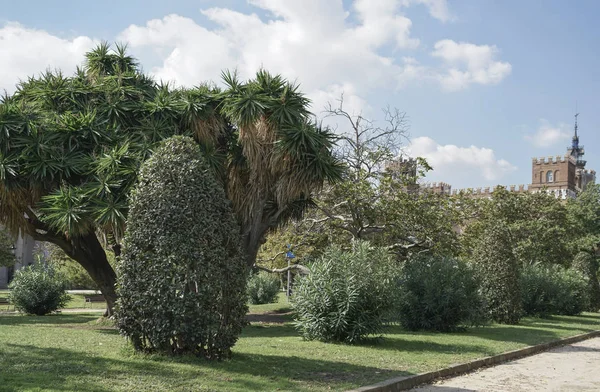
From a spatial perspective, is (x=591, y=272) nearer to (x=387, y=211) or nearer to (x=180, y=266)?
(x=387, y=211)

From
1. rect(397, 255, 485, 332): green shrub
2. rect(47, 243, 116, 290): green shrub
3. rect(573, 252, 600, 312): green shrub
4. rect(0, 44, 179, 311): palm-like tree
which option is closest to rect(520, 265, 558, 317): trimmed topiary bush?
rect(573, 252, 600, 312): green shrub

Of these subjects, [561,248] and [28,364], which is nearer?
[28,364]

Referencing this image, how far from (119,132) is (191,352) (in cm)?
961

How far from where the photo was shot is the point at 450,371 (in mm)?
9828

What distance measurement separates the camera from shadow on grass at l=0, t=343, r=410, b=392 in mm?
6750

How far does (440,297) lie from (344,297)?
454 centimetres

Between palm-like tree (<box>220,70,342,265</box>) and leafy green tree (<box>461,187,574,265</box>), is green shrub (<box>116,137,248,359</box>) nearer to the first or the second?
palm-like tree (<box>220,70,342,265</box>)

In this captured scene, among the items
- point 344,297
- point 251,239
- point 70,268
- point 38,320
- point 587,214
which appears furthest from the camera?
point 587,214

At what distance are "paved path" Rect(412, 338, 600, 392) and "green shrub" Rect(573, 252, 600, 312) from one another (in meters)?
20.1

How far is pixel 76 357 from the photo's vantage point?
327 inches

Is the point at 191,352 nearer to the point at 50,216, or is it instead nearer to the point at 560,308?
the point at 50,216

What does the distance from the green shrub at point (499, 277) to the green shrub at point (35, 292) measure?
14970 millimetres

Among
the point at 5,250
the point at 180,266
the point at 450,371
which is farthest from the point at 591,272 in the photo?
the point at 5,250

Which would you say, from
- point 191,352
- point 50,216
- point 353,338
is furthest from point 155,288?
point 50,216
